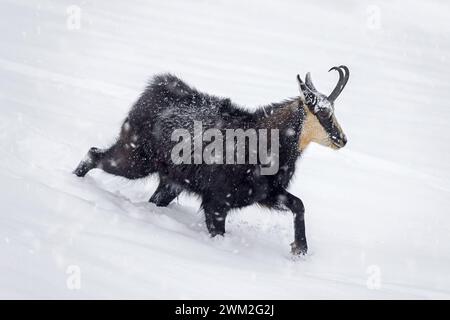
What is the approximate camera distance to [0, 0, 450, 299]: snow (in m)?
4.76

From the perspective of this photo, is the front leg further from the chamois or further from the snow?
the snow

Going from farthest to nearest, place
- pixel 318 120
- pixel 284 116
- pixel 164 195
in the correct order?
pixel 164 195 < pixel 284 116 < pixel 318 120

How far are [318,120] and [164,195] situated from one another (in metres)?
2.05

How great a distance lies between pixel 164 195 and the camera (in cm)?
775

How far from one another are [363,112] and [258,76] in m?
3.79

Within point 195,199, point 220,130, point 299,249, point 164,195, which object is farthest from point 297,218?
point 195,199

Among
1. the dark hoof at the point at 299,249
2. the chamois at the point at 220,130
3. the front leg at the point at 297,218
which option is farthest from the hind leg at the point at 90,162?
the dark hoof at the point at 299,249

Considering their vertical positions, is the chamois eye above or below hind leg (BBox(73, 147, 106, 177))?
above

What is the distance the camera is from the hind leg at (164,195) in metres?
7.66

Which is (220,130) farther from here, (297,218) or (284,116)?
(297,218)

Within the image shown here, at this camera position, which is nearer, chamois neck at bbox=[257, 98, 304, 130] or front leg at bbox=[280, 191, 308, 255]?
front leg at bbox=[280, 191, 308, 255]

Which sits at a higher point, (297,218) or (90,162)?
(90,162)

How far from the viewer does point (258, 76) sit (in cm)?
1866

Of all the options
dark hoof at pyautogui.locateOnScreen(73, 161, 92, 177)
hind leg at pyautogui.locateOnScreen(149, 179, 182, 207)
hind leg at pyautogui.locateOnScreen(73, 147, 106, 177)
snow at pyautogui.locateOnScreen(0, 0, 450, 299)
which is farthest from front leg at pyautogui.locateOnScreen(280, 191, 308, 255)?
dark hoof at pyautogui.locateOnScreen(73, 161, 92, 177)
